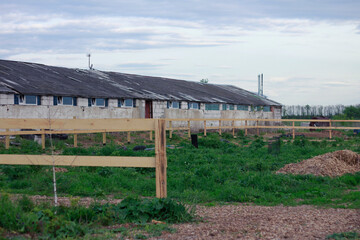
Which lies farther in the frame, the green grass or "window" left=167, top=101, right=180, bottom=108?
"window" left=167, top=101, right=180, bottom=108

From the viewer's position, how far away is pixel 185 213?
6.77 meters

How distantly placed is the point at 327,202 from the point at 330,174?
10.9 ft

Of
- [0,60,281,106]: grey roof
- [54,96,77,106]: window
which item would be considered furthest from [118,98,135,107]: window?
[54,96,77,106]: window

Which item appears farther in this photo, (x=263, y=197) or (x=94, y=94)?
(x=94, y=94)

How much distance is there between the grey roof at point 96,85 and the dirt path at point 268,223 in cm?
2079

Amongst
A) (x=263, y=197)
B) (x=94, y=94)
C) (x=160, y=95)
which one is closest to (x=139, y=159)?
(x=263, y=197)

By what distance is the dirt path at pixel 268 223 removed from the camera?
5.86 meters

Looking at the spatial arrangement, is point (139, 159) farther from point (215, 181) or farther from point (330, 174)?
point (330, 174)

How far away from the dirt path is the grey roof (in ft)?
68.2

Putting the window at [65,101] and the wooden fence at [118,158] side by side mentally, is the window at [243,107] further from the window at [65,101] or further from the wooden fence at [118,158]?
the wooden fence at [118,158]

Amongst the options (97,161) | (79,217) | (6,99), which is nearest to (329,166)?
(97,161)

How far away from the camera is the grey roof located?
1121 inches

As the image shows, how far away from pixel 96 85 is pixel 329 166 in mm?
25762

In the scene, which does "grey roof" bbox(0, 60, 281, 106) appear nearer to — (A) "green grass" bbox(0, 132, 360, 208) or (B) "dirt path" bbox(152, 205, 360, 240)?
(A) "green grass" bbox(0, 132, 360, 208)
